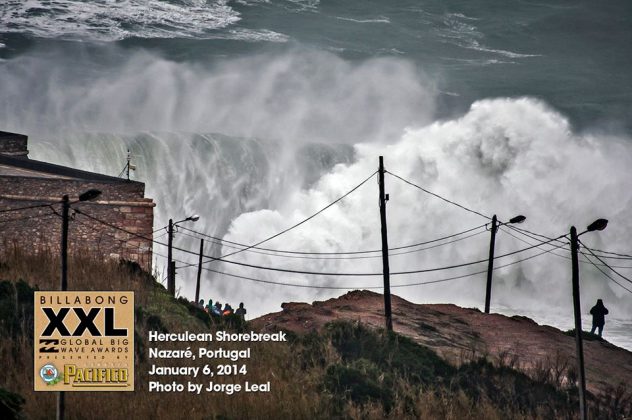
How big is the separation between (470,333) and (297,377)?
34.2ft

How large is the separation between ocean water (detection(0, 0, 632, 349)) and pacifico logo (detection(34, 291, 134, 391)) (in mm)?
31512

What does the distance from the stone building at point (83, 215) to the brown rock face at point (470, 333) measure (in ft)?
15.4

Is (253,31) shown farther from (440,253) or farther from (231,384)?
(231,384)

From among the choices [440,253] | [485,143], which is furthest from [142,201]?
[485,143]

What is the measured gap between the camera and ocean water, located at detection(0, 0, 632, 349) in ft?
210

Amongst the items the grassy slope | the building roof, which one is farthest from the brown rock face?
the building roof

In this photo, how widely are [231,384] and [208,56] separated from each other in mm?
88518

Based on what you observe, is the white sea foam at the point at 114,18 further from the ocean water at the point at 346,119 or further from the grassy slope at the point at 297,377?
the grassy slope at the point at 297,377

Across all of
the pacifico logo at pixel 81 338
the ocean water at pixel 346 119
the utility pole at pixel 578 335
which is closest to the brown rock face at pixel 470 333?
the utility pole at pixel 578 335

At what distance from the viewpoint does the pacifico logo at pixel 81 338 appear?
12828 mm


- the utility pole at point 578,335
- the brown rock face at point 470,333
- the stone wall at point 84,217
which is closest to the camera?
the utility pole at point 578,335

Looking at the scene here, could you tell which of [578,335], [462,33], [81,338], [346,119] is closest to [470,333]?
[578,335]

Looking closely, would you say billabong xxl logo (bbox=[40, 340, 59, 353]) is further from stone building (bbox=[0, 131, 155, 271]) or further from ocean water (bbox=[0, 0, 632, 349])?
ocean water (bbox=[0, 0, 632, 349])

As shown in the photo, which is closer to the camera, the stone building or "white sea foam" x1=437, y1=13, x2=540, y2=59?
the stone building
